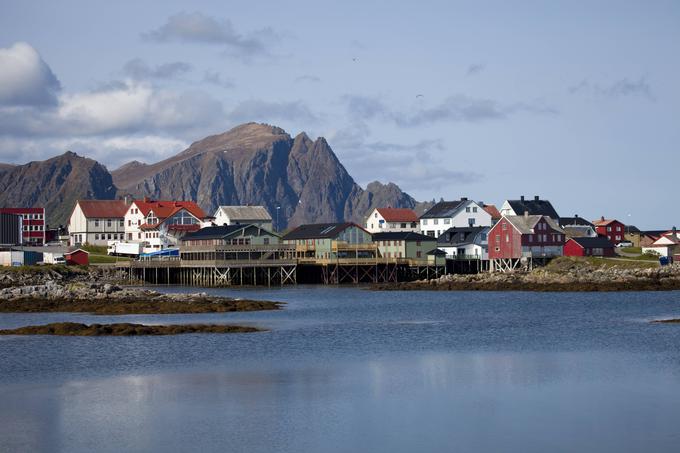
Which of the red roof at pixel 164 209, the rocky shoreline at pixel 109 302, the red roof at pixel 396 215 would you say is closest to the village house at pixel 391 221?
the red roof at pixel 396 215

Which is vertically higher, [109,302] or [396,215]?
[396,215]

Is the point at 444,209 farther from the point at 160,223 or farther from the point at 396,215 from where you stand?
the point at 160,223

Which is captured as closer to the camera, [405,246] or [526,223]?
[526,223]

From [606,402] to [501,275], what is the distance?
65639 mm

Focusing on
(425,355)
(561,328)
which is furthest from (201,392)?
(561,328)

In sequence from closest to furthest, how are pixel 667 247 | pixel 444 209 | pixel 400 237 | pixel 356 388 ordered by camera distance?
pixel 356 388, pixel 400 237, pixel 667 247, pixel 444 209

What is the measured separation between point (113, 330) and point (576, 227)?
83064 millimetres

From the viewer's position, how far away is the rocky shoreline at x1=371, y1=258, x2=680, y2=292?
80.3 meters

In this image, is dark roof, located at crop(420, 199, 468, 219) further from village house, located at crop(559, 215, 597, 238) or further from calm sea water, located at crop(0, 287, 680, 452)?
calm sea water, located at crop(0, 287, 680, 452)

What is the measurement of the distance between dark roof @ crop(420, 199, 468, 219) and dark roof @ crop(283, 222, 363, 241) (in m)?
17.5

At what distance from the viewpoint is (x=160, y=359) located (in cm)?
3975

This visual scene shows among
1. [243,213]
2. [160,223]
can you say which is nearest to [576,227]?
[243,213]

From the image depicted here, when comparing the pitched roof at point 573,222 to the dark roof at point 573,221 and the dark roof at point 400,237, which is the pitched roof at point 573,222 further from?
the dark roof at point 400,237

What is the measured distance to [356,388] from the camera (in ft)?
106
